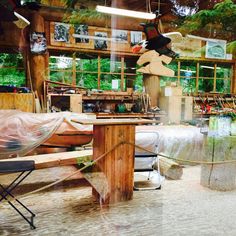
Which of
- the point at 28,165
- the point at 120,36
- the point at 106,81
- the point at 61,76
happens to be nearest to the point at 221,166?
the point at 28,165

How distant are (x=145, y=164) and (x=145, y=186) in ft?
2.10

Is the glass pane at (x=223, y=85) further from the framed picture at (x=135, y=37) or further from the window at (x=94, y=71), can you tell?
the framed picture at (x=135, y=37)

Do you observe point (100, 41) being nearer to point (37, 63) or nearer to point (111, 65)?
point (111, 65)

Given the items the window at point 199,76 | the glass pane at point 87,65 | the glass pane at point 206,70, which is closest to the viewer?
the glass pane at point 87,65

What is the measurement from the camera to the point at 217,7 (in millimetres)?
4281

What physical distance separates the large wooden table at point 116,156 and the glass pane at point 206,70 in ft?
19.2

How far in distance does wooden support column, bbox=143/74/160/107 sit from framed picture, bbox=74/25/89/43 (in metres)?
1.91

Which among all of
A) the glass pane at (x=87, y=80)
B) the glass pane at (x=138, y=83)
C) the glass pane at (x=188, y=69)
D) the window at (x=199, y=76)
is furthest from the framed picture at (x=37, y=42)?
the glass pane at (x=188, y=69)

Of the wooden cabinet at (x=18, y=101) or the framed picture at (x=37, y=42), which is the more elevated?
the framed picture at (x=37, y=42)

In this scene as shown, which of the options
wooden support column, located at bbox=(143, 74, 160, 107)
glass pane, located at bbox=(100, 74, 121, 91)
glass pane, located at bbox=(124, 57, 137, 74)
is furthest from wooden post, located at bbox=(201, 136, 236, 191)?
glass pane, located at bbox=(124, 57, 137, 74)

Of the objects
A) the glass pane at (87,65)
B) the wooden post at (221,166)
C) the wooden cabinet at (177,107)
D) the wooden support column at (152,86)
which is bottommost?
the wooden post at (221,166)

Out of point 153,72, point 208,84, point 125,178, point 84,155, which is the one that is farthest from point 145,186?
point 208,84

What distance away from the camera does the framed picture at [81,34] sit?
6554 millimetres

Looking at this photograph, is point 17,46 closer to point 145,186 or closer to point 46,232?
point 145,186
